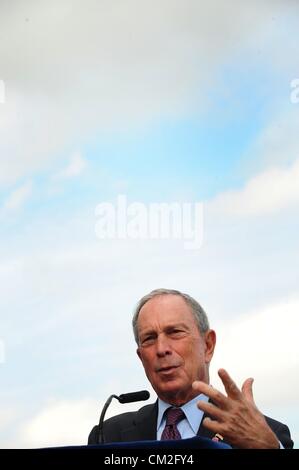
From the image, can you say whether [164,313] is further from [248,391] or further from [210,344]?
[248,391]

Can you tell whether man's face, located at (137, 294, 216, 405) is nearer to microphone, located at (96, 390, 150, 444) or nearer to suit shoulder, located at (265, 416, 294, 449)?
microphone, located at (96, 390, 150, 444)

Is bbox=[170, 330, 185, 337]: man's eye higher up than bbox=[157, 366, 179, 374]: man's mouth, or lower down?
higher up

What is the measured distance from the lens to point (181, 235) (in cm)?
400

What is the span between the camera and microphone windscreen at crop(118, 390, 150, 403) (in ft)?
12.7

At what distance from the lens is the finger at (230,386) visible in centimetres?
375

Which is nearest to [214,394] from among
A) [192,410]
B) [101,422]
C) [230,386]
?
[230,386]

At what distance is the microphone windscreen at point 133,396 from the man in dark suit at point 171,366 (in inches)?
2.1

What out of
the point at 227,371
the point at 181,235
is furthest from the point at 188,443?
the point at 181,235

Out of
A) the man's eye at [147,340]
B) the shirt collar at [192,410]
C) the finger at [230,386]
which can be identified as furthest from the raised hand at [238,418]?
the man's eye at [147,340]

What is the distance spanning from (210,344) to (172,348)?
18cm

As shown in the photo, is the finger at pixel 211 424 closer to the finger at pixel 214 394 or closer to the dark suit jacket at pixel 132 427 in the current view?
the finger at pixel 214 394

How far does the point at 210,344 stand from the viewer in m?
3.89

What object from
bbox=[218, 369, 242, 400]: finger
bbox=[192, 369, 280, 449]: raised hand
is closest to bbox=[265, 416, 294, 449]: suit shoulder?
bbox=[192, 369, 280, 449]: raised hand
